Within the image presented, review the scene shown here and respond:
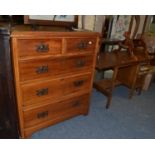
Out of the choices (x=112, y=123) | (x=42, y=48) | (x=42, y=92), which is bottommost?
(x=112, y=123)

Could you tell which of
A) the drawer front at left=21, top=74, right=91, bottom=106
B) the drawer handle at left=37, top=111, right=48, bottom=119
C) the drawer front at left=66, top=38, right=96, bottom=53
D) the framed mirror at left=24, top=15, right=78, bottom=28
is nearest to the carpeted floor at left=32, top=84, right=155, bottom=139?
the drawer handle at left=37, top=111, right=48, bottom=119

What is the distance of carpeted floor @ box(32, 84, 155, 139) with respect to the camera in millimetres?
1772

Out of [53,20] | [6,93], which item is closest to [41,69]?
[6,93]

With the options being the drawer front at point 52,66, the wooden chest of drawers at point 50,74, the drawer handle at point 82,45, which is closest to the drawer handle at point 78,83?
the wooden chest of drawers at point 50,74

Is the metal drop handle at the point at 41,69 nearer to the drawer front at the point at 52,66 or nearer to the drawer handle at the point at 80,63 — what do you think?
A: the drawer front at the point at 52,66

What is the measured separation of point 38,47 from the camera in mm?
1278

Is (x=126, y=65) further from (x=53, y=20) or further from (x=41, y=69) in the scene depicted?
(x=41, y=69)

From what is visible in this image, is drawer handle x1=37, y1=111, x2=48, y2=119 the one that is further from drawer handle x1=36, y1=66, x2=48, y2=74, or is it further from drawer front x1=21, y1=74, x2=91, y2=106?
drawer handle x1=36, y1=66, x2=48, y2=74

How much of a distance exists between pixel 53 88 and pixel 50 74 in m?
0.16

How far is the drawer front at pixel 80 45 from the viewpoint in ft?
4.73

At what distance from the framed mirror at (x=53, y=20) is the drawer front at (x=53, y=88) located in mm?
572

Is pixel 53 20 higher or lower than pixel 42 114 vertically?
higher

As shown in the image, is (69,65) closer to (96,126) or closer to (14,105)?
(14,105)
